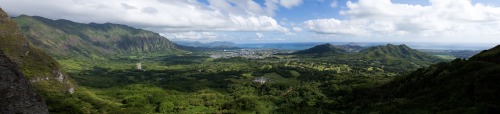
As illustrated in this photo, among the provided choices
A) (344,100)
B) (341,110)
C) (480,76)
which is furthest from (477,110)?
(344,100)

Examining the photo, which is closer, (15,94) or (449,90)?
(15,94)

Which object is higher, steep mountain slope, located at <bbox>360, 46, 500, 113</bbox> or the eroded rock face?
the eroded rock face

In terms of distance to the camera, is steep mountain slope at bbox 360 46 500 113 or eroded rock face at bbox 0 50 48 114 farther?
steep mountain slope at bbox 360 46 500 113

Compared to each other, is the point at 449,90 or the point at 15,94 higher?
the point at 15,94

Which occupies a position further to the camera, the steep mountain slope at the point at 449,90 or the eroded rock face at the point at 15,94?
the steep mountain slope at the point at 449,90
